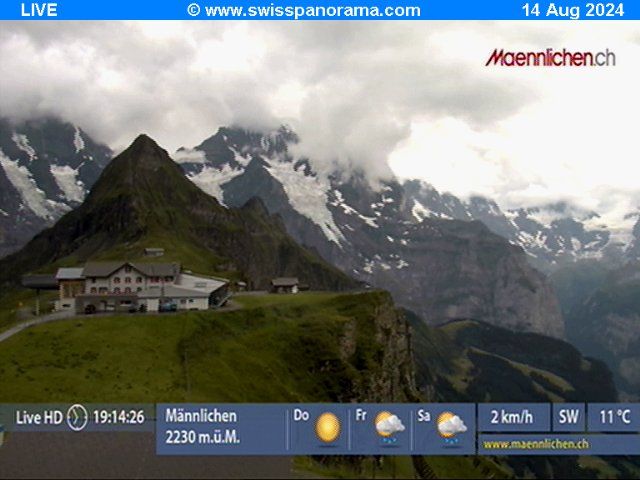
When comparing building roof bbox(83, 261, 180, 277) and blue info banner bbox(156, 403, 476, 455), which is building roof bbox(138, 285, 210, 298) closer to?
building roof bbox(83, 261, 180, 277)

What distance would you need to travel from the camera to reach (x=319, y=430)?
3719cm

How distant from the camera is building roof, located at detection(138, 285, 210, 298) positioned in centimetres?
10150

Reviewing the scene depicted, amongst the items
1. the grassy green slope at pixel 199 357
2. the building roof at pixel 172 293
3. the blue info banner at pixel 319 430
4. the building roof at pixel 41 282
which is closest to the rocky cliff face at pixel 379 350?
the grassy green slope at pixel 199 357

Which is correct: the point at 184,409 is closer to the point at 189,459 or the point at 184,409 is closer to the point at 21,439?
the point at 189,459

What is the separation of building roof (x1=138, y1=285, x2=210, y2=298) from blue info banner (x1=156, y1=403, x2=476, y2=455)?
214 ft

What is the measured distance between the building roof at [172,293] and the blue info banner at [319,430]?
65.3 m

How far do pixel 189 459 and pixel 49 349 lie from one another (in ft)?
142

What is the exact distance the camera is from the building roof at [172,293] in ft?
333

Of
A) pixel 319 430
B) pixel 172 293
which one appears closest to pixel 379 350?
pixel 172 293

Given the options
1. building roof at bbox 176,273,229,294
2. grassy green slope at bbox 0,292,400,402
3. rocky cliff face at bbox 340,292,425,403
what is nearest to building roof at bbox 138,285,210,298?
building roof at bbox 176,273,229,294

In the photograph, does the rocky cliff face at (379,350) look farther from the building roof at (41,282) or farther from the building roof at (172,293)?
the building roof at (41,282)

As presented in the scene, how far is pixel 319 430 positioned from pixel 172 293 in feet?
228

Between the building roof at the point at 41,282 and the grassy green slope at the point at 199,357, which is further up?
the building roof at the point at 41,282
